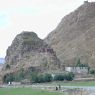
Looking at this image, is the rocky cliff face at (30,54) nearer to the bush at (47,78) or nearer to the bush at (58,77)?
the bush at (58,77)

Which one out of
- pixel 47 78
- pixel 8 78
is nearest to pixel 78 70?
pixel 8 78

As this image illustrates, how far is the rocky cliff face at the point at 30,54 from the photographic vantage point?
515 ft

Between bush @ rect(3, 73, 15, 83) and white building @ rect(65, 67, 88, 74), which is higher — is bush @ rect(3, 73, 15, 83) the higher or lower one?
the lower one

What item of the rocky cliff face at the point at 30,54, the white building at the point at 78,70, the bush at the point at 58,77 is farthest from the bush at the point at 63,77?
the white building at the point at 78,70

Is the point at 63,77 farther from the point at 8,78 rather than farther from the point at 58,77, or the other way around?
the point at 8,78

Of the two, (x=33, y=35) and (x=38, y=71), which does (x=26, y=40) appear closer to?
(x=33, y=35)

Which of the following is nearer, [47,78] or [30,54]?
[47,78]

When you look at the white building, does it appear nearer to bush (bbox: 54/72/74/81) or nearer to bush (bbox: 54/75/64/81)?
bush (bbox: 54/72/74/81)

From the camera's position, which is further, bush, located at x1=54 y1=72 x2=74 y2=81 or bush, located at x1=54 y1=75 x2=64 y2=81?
bush, located at x1=54 y1=75 x2=64 y2=81

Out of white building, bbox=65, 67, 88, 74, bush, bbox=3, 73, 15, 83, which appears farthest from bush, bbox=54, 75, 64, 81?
white building, bbox=65, 67, 88, 74

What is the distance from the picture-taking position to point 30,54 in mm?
162625

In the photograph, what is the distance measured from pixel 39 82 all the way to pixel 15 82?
550 centimetres

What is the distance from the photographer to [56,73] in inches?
5659

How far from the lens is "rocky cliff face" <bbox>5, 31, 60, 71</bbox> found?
157m
